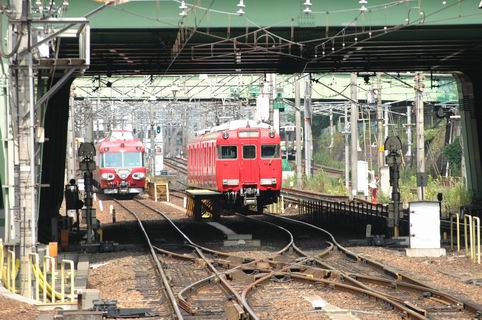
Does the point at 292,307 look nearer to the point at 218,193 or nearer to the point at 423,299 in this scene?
the point at 423,299

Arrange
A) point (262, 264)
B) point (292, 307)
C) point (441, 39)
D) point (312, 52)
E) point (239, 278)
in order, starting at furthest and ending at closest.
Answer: point (312, 52), point (441, 39), point (262, 264), point (239, 278), point (292, 307)

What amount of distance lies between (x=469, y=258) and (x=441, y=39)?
593 centimetres

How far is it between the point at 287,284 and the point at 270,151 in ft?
56.9

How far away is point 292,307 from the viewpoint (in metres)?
14.2

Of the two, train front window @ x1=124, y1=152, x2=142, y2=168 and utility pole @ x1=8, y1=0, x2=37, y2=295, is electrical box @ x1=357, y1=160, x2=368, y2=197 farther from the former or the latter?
utility pole @ x1=8, y1=0, x2=37, y2=295

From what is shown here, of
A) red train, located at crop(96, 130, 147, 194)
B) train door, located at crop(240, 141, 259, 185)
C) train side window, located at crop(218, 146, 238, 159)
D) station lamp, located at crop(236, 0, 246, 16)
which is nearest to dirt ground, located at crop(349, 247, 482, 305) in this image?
station lamp, located at crop(236, 0, 246, 16)

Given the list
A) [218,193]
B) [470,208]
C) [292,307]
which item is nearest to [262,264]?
[292,307]

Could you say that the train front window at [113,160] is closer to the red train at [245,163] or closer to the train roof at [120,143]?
the train roof at [120,143]

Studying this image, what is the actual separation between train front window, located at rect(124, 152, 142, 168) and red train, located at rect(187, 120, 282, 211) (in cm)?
1958

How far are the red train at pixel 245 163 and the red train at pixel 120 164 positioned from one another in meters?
19.4

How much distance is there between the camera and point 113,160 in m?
54.0

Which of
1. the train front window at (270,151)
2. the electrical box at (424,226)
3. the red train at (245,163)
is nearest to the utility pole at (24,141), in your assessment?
the electrical box at (424,226)

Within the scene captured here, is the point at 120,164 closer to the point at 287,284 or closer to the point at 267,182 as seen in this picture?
the point at 267,182

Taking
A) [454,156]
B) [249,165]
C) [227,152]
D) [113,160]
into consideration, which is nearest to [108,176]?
[113,160]
